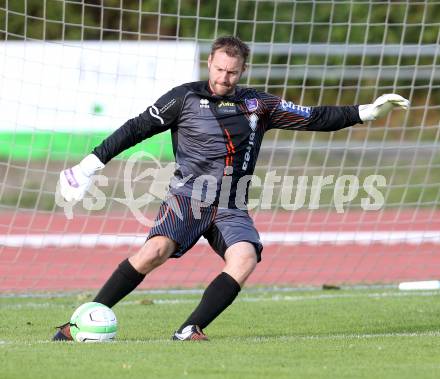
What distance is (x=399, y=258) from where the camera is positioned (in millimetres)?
13180

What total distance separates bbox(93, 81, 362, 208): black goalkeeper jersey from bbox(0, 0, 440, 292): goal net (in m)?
4.07

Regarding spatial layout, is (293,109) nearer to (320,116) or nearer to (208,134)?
(320,116)

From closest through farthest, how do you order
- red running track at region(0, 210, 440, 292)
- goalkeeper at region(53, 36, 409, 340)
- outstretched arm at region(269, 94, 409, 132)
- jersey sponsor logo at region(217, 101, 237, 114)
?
goalkeeper at region(53, 36, 409, 340) < jersey sponsor logo at region(217, 101, 237, 114) < outstretched arm at region(269, 94, 409, 132) < red running track at region(0, 210, 440, 292)

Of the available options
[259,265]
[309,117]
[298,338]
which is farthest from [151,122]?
[259,265]

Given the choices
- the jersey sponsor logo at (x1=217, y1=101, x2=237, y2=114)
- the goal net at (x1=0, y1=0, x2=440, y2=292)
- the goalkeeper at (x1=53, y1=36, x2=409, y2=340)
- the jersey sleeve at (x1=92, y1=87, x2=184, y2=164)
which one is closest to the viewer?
the goalkeeper at (x1=53, y1=36, x2=409, y2=340)

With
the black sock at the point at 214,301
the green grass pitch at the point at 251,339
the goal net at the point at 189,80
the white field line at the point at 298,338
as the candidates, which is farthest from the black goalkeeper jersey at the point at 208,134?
the goal net at the point at 189,80

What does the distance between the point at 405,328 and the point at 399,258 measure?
554 cm

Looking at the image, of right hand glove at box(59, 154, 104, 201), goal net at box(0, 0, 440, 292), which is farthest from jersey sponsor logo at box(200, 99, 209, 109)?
goal net at box(0, 0, 440, 292)

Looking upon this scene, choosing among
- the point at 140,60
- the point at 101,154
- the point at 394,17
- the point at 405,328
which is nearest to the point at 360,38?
the point at 394,17

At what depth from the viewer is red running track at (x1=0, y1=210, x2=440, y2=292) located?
11602 mm

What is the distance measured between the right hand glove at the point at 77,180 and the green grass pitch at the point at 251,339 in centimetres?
93

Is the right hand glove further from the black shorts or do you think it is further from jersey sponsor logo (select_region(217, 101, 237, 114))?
jersey sponsor logo (select_region(217, 101, 237, 114))

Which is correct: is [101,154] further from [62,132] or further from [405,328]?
[62,132]

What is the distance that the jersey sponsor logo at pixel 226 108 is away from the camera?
6.94 meters
